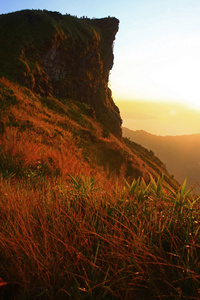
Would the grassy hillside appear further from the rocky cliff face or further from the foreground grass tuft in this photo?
the rocky cliff face

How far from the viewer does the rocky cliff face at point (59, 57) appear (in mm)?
21359

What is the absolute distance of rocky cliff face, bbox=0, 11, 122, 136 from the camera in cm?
2136

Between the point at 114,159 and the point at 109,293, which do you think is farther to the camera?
the point at 114,159

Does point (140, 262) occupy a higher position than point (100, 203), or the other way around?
point (100, 203)

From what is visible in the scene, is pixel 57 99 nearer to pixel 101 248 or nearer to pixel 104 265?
pixel 101 248

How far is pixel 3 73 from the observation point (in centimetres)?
1841

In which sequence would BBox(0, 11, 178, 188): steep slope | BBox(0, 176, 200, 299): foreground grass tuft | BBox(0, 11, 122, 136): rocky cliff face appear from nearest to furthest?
BBox(0, 176, 200, 299): foreground grass tuft → BBox(0, 11, 178, 188): steep slope → BBox(0, 11, 122, 136): rocky cliff face

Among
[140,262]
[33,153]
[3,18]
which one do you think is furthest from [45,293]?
[3,18]

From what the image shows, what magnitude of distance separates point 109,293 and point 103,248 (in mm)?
518

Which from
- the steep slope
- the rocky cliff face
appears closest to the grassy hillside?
the steep slope

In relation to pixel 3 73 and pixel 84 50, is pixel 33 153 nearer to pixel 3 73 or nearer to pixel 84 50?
pixel 3 73

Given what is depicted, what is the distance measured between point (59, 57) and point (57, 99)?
6602 mm

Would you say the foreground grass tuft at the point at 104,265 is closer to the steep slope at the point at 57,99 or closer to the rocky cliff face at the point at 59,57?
the steep slope at the point at 57,99

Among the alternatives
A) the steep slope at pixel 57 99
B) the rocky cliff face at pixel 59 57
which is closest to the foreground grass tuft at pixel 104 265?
the steep slope at pixel 57 99
